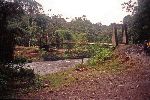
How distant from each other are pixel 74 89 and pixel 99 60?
23.9 feet

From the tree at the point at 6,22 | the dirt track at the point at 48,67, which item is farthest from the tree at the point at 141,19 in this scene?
the tree at the point at 6,22

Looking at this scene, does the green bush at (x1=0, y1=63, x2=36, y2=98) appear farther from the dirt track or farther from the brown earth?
the dirt track

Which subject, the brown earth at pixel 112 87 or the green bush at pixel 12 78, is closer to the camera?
the brown earth at pixel 112 87

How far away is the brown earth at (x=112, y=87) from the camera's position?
983 cm

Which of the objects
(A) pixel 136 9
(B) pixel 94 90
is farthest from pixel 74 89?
(A) pixel 136 9

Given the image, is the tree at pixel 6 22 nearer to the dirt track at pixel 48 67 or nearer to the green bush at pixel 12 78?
the green bush at pixel 12 78

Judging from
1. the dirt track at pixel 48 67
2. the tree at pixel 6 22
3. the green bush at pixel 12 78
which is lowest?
the dirt track at pixel 48 67

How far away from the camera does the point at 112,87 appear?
11055mm

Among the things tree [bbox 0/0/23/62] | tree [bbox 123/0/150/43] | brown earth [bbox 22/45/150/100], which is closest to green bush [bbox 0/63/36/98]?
tree [bbox 0/0/23/62]

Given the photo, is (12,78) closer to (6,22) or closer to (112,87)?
(6,22)

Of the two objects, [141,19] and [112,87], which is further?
[141,19]

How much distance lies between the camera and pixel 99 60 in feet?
59.9

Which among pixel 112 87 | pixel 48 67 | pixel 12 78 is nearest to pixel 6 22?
pixel 12 78

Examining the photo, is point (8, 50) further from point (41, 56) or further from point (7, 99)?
point (41, 56)
